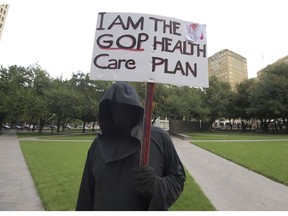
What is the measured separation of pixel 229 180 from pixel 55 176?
5370mm

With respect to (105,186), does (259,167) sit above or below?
below

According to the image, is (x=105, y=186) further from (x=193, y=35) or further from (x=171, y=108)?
(x=171, y=108)

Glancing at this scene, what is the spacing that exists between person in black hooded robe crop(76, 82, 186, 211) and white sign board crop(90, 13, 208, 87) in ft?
0.62

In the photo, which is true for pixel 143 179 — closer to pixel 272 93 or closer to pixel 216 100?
pixel 272 93

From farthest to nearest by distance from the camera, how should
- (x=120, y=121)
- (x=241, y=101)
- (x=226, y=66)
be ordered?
1. (x=226, y=66)
2. (x=241, y=101)
3. (x=120, y=121)

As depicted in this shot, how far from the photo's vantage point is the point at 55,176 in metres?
7.14

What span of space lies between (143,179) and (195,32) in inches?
58.5

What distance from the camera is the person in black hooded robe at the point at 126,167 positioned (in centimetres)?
176

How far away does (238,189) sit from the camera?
5.95 meters

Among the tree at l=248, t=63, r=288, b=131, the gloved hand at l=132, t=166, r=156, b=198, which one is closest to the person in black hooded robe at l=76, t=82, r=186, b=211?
the gloved hand at l=132, t=166, r=156, b=198

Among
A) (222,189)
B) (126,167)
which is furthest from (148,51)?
(222,189)

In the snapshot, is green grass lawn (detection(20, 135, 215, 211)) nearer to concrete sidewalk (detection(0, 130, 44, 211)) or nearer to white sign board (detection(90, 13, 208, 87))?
concrete sidewalk (detection(0, 130, 44, 211))

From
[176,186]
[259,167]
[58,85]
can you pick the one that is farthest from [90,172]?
[58,85]

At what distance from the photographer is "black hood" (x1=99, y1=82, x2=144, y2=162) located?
1.86 meters
